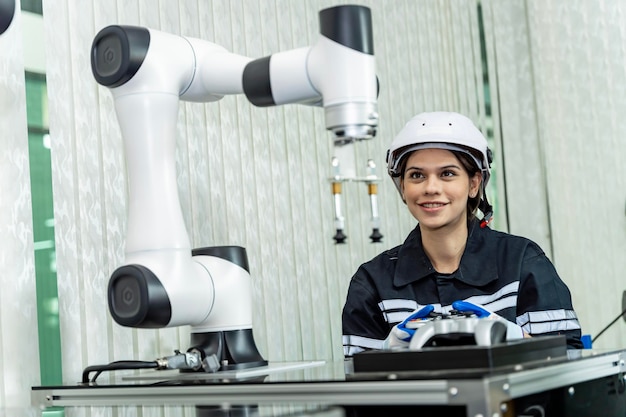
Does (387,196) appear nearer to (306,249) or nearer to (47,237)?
(306,249)

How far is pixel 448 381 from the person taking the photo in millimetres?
1218

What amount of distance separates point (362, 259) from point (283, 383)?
1.86 metres

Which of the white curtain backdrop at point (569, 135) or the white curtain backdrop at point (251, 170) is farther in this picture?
the white curtain backdrop at point (569, 135)

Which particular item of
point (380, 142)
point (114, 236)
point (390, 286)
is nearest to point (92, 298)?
point (114, 236)

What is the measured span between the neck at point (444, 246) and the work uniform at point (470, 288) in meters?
0.02

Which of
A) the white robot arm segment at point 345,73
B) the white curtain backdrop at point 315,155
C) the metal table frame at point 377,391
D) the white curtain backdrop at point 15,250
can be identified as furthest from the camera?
the white curtain backdrop at point 315,155

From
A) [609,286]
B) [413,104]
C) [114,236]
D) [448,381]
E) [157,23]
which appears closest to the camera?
[448,381]

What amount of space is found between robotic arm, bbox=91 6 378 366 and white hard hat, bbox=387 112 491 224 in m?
0.61

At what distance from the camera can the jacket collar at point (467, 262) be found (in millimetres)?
2213

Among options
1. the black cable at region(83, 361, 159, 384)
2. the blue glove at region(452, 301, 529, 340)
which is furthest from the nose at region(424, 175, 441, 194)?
the black cable at region(83, 361, 159, 384)

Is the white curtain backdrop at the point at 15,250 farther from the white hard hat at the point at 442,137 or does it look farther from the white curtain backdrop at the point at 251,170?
the white hard hat at the point at 442,137

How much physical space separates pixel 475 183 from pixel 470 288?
30 centimetres

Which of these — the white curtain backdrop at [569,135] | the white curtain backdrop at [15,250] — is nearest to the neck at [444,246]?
the white curtain backdrop at [15,250]

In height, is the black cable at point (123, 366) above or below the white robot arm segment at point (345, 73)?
below
